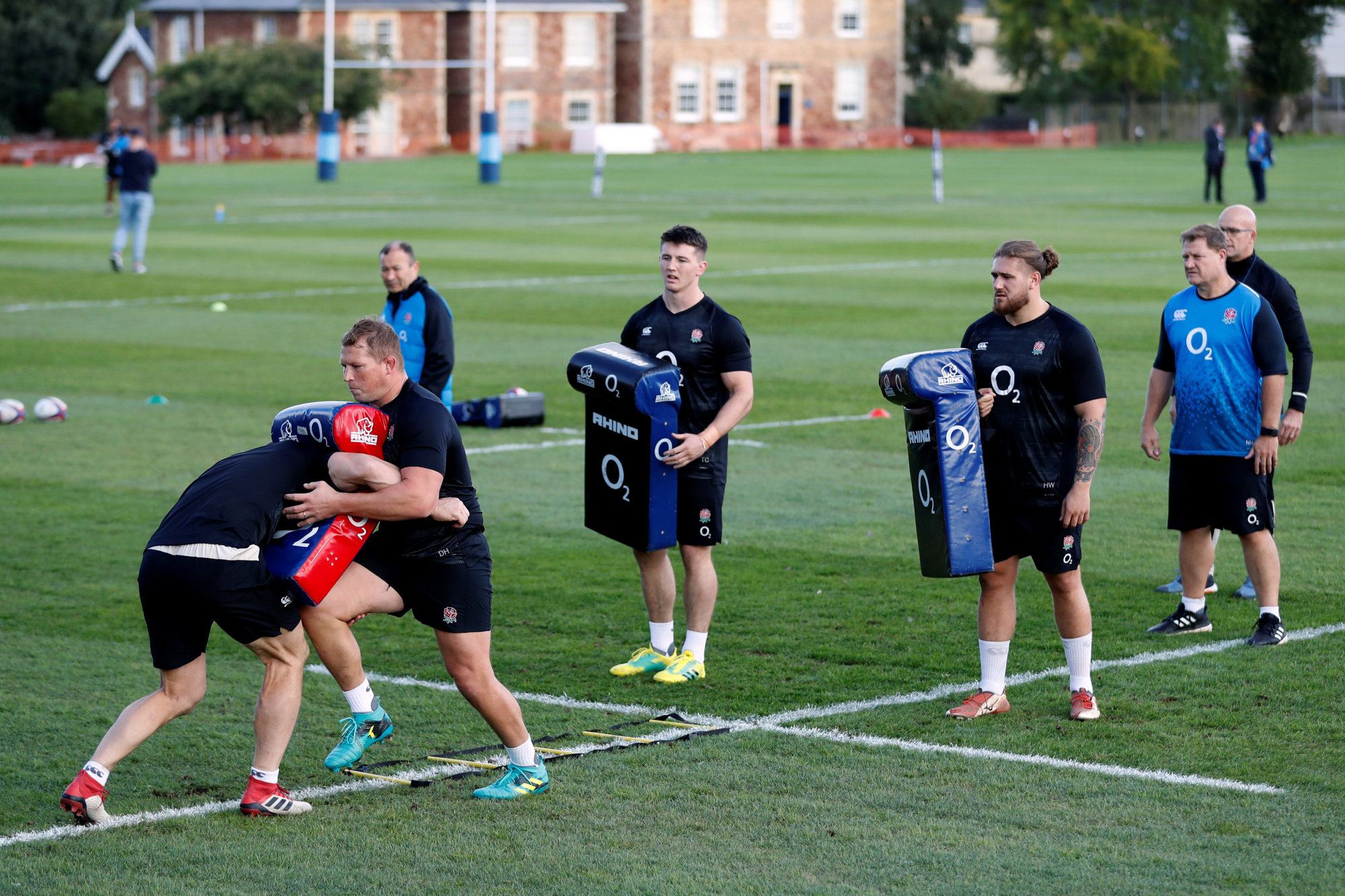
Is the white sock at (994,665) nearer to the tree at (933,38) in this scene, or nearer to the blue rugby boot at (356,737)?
the blue rugby boot at (356,737)

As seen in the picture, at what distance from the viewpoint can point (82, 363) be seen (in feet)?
66.1

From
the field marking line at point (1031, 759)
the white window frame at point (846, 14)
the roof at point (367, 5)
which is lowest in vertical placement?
the field marking line at point (1031, 759)

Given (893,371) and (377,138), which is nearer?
(893,371)

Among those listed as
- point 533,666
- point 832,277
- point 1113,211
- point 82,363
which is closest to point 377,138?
point 1113,211

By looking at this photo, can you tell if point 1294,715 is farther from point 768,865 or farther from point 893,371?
point 768,865

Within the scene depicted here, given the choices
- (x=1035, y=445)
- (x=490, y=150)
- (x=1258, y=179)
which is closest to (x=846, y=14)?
(x=490, y=150)

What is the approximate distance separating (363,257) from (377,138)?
5277 centimetres

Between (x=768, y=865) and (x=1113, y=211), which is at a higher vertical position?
(x=1113, y=211)

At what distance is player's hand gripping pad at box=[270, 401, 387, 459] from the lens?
6676 millimetres

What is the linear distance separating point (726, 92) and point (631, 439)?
84230mm

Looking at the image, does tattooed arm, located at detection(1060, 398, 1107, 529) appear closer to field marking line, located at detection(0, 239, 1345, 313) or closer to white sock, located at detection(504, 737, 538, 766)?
white sock, located at detection(504, 737, 538, 766)

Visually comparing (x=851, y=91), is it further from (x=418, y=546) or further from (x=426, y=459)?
(x=426, y=459)

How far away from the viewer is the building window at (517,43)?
85375mm

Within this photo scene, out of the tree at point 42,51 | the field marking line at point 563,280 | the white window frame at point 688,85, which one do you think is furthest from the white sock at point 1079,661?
the tree at point 42,51
